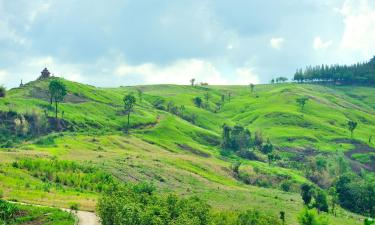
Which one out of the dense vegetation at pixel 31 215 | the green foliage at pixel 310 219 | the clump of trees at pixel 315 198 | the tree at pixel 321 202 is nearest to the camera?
the dense vegetation at pixel 31 215

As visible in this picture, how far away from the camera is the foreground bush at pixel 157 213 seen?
6200cm

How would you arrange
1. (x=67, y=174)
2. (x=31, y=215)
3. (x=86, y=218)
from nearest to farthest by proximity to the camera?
(x=31, y=215) → (x=86, y=218) → (x=67, y=174)

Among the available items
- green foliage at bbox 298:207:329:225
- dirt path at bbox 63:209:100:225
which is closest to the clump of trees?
green foliage at bbox 298:207:329:225

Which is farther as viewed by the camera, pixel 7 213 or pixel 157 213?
pixel 7 213

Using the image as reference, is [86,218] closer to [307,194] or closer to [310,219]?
[310,219]

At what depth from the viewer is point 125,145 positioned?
191m

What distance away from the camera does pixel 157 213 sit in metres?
70.6

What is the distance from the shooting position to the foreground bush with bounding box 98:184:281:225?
62.0 m

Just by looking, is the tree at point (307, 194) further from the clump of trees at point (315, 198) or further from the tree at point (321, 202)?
the tree at point (321, 202)

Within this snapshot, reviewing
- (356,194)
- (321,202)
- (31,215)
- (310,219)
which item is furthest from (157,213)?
(356,194)

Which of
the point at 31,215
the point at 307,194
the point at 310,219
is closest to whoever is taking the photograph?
the point at 31,215

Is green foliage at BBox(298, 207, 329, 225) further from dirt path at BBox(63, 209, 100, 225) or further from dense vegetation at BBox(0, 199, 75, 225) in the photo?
dense vegetation at BBox(0, 199, 75, 225)

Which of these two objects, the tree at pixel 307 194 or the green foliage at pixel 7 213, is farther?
the tree at pixel 307 194

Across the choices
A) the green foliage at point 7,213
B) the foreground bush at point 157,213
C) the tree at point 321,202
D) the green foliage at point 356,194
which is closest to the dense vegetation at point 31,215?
the green foliage at point 7,213
